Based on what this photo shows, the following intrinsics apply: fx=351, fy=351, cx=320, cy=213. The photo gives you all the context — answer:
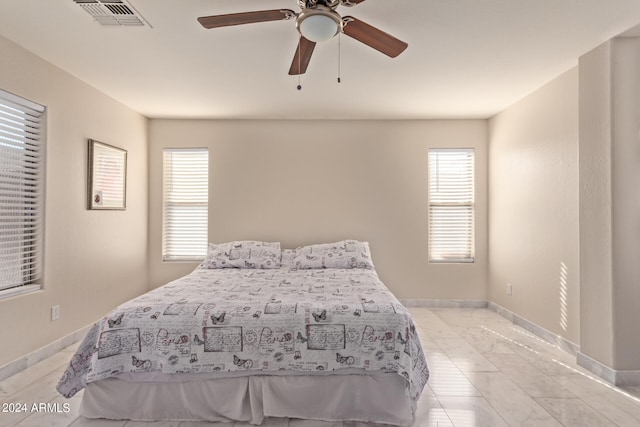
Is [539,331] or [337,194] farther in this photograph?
[337,194]

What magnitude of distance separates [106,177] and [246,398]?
2.86 metres

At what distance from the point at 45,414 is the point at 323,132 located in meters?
3.72

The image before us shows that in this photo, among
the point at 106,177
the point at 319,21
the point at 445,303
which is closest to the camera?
the point at 319,21

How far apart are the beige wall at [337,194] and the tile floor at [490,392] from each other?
123cm

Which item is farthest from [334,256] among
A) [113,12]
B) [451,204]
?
[113,12]

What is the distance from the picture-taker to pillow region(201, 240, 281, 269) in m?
3.89

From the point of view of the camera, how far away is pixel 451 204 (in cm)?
461

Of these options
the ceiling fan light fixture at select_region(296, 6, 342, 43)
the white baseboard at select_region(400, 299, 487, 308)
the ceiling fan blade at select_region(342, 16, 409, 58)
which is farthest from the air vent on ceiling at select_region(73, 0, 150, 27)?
the white baseboard at select_region(400, 299, 487, 308)

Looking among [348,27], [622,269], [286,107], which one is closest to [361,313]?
[348,27]

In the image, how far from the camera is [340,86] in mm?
3443

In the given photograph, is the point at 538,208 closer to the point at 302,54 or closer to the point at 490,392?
the point at 490,392

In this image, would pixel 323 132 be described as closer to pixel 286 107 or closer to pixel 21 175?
pixel 286 107

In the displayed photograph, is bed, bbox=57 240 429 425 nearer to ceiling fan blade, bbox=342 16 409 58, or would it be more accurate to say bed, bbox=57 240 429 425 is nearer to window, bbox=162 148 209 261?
ceiling fan blade, bbox=342 16 409 58

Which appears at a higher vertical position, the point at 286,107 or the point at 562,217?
the point at 286,107
